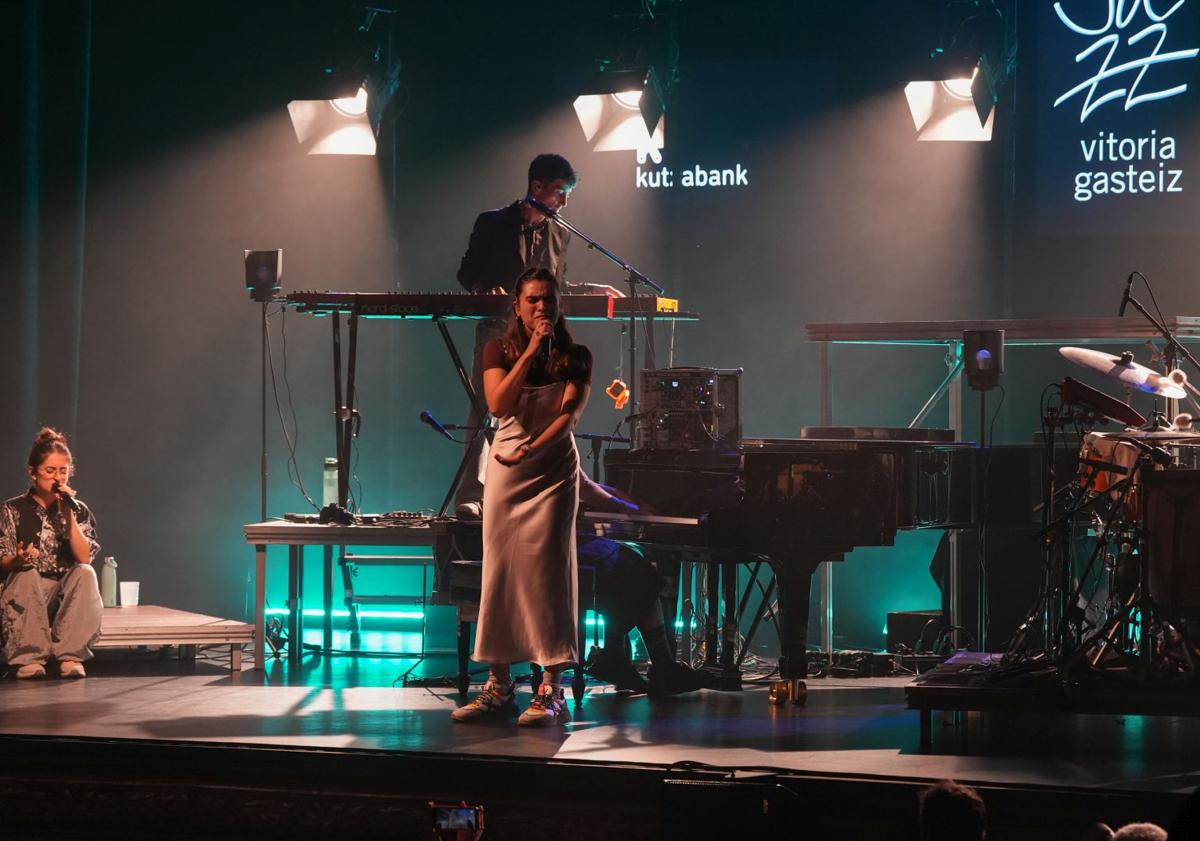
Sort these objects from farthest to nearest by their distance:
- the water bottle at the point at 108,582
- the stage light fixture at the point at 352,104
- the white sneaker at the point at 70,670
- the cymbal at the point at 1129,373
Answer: the stage light fixture at the point at 352,104 → the water bottle at the point at 108,582 → the white sneaker at the point at 70,670 → the cymbal at the point at 1129,373

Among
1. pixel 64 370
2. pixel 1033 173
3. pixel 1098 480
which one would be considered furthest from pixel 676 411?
pixel 64 370

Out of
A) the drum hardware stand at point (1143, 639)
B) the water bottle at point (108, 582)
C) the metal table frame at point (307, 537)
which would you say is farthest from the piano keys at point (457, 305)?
the drum hardware stand at point (1143, 639)

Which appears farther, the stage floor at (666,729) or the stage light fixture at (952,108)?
the stage light fixture at (952,108)

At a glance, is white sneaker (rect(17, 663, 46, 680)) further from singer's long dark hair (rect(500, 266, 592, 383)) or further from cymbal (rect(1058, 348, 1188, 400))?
cymbal (rect(1058, 348, 1188, 400))

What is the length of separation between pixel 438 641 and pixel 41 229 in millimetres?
3732

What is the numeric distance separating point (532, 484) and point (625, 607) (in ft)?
3.77

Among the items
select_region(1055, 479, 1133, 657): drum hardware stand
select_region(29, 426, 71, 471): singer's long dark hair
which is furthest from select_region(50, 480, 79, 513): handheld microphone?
select_region(1055, 479, 1133, 657): drum hardware stand

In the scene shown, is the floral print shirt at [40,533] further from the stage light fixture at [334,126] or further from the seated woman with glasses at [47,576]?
the stage light fixture at [334,126]

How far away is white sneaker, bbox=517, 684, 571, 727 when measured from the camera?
5.18 meters

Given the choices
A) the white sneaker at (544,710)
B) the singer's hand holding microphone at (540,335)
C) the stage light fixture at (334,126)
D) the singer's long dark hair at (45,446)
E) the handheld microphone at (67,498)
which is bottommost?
the white sneaker at (544,710)

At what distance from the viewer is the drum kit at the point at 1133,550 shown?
16.2ft

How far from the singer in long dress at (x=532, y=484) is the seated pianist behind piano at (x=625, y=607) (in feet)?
2.72

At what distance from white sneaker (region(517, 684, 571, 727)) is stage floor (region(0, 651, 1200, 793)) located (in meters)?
0.07

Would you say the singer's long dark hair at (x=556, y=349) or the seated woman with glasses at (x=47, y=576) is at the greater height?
the singer's long dark hair at (x=556, y=349)
